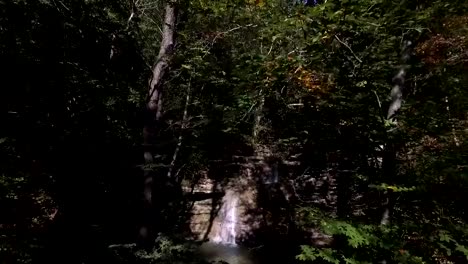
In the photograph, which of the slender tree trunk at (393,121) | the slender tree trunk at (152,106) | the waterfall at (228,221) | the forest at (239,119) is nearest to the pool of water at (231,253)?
the forest at (239,119)

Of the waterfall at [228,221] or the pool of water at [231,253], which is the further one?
the waterfall at [228,221]

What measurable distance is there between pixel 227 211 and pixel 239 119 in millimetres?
6887

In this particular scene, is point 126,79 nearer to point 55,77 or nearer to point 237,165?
point 55,77

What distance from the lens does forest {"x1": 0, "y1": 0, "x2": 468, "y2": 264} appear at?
14.9ft

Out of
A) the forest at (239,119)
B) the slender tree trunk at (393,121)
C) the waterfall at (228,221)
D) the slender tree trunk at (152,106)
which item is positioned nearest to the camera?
the forest at (239,119)

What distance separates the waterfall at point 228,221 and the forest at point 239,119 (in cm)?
82

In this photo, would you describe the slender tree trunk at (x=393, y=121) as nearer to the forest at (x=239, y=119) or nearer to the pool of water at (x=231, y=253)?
the forest at (x=239, y=119)

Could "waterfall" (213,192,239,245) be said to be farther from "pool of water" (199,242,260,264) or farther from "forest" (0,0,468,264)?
"forest" (0,0,468,264)

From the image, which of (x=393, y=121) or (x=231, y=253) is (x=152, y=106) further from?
(x=231, y=253)

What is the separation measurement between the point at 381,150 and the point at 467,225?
146 cm

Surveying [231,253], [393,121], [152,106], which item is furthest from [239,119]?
[231,253]

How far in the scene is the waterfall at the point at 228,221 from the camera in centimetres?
1439

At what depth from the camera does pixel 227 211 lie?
15016 millimetres

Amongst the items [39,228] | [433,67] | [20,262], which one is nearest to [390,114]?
[433,67]
